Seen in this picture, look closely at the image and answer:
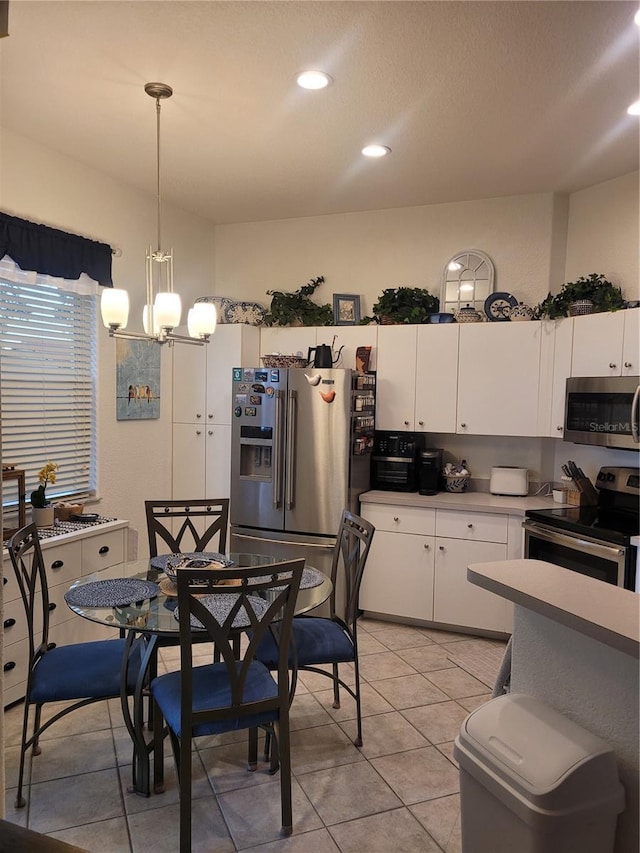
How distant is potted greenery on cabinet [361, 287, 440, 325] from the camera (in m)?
4.42

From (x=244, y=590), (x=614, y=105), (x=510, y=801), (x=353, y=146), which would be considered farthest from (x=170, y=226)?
(x=510, y=801)

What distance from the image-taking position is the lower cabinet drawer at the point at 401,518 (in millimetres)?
4105

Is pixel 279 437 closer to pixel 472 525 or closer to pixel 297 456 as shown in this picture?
pixel 297 456

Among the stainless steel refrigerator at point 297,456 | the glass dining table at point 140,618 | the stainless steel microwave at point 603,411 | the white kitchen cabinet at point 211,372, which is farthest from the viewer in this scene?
the white kitchen cabinet at point 211,372

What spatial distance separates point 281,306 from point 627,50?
110 inches

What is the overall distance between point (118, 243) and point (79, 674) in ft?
9.12

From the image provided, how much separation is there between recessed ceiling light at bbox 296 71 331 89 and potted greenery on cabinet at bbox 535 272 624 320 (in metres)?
2.00

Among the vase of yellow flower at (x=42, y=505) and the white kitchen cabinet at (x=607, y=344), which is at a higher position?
the white kitchen cabinet at (x=607, y=344)

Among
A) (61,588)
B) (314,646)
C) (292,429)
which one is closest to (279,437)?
(292,429)

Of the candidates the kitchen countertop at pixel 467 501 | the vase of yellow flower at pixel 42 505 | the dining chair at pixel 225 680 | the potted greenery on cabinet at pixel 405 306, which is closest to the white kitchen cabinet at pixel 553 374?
the kitchen countertop at pixel 467 501

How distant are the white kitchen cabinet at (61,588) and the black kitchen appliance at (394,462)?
5.77 feet

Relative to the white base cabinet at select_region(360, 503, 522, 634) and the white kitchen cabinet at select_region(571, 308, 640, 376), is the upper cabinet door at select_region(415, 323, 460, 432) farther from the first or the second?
the white kitchen cabinet at select_region(571, 308, 640, 376)

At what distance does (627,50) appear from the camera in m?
2.45

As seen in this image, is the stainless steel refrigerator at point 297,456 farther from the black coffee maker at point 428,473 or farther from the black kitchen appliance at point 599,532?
the black kitchen appliance at point 599,532
